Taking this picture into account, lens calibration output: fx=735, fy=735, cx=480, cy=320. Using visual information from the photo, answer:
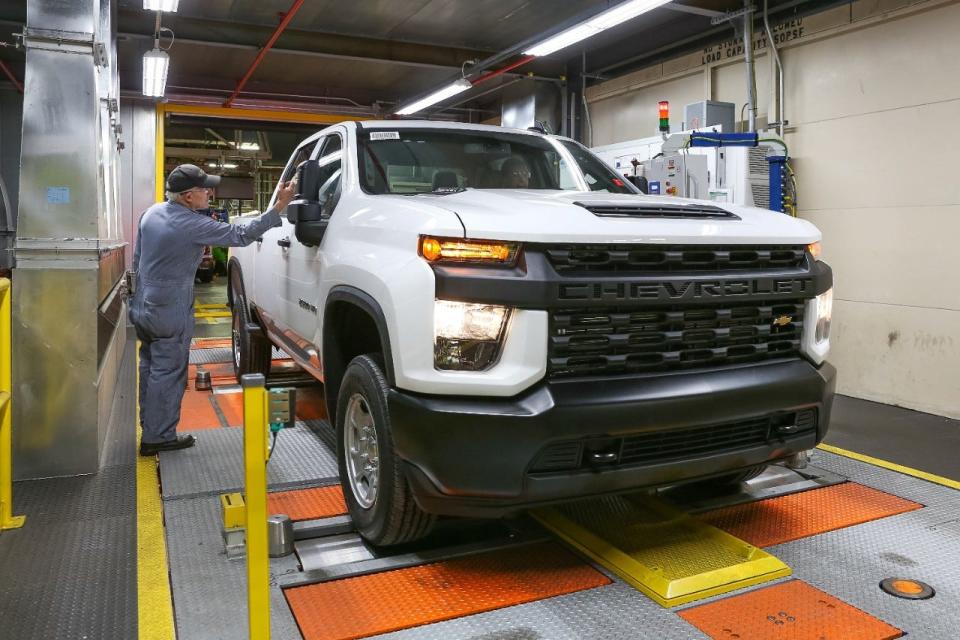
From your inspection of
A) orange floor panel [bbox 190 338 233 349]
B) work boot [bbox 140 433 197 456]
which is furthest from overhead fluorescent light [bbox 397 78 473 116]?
work boot [bbox 140 433 197 456]

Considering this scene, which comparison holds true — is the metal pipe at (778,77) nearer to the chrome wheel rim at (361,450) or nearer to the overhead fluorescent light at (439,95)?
the overhead fluorescent light at (439,95)

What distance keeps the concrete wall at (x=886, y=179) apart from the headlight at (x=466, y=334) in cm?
513

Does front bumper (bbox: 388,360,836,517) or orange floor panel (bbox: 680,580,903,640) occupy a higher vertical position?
front bumper (bbox: 388,360,836,517)

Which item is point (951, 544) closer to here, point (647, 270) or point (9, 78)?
point (647, 270)

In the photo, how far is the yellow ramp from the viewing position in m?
2.78

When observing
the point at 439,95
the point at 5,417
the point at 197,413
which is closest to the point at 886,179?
the point at 197,413

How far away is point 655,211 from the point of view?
2793 millimetres

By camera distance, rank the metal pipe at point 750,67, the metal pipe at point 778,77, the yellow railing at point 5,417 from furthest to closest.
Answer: the metal pipe at point 750,67
the metal pipe at point 778,77
the yellow railing at point 5,417

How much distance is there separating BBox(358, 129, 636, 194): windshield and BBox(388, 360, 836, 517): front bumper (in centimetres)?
139

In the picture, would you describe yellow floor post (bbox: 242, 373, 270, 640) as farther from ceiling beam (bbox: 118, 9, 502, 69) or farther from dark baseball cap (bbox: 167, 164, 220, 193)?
ceiling beam (bbox: 118, 9, 502, 69)

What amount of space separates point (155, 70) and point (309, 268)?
785 cm

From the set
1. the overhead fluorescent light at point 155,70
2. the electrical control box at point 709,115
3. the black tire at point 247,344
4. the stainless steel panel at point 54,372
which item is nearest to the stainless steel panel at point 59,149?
the stainless steel panel at point 54,372

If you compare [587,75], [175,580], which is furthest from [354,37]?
[175,580]

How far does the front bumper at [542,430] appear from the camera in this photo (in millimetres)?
2363
